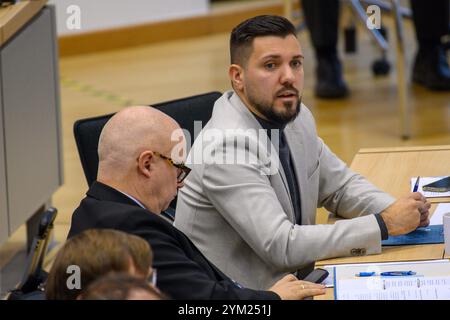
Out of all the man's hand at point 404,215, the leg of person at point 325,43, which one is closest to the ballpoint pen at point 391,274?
the man's hand at point 404,215

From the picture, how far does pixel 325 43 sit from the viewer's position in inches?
289

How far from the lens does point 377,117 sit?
22.9ft

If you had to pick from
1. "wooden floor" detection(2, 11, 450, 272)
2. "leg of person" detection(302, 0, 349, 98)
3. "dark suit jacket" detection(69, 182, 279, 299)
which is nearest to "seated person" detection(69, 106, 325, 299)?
"dark suit jacket" detection(69, 182, 279, 299)

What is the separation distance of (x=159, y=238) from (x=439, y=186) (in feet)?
3.92

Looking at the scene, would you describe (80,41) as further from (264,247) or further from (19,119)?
(264,247)

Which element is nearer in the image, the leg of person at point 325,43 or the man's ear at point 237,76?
the man's ear at point 237,76

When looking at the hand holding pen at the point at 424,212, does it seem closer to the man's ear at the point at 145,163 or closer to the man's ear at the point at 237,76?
the man's ear at the point at 237,76

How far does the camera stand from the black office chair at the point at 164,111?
330 centimetres

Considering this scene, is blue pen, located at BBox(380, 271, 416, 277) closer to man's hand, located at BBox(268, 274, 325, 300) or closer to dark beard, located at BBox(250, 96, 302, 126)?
man's hand, located at BBox(268, 274, 325, 300)

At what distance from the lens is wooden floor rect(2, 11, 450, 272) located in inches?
249

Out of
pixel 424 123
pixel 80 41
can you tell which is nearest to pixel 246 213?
pixel 424 123

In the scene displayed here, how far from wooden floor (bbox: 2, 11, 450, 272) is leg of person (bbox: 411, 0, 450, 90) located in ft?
0.48

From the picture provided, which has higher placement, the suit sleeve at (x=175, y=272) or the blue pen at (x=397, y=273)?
the suit sleeve at (x=175, y=272)

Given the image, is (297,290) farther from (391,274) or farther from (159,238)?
(159,238)
